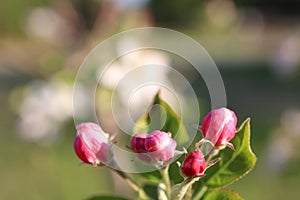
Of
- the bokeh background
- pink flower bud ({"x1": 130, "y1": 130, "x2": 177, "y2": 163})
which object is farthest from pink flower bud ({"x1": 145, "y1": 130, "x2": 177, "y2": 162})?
the bokeh background

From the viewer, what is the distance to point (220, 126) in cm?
73

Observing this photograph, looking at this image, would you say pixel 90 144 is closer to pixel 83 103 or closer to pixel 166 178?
pixel 166 178

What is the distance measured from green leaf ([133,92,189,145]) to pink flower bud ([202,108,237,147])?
2.9 inches

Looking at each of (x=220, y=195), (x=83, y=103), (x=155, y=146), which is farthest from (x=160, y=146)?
(x=83, y=103)

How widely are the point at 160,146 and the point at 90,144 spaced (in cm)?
9

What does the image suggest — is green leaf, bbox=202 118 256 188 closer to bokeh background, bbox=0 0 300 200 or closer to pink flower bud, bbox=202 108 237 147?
pink flower bud, bbox=202 108 237 147

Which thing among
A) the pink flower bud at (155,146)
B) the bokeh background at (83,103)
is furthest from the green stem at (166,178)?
the bokeh background at (83,103)

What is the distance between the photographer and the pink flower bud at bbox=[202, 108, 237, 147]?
73 centimetres

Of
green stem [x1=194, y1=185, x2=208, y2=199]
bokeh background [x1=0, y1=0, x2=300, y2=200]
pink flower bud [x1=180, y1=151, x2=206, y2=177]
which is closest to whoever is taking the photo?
pink flower bud [x1=180, y1=151, x2=206, y2=177]

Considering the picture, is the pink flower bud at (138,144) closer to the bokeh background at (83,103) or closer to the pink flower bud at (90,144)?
the pink flower bud at (90,144)

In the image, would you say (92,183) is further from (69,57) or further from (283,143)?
(69,57)

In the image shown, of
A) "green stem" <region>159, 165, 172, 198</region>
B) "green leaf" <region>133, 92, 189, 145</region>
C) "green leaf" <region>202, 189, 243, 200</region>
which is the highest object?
"green leaf" <region>133, 92, 189, 145</region>

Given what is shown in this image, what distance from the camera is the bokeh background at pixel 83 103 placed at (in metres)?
2.47

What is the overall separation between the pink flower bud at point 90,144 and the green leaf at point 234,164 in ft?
0.45
